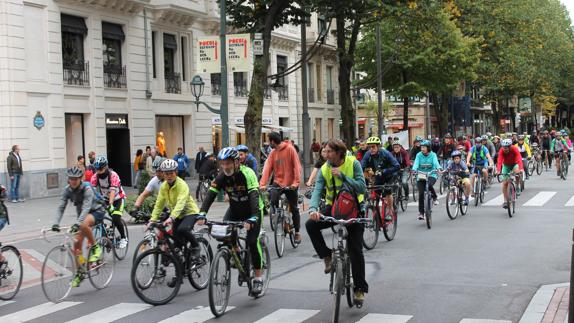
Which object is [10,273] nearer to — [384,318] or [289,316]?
[289,316]

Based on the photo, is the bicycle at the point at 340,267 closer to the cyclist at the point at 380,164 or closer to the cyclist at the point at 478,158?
the cyclist at the point at 380,164

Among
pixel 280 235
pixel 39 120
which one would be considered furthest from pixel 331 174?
pixel 39 120

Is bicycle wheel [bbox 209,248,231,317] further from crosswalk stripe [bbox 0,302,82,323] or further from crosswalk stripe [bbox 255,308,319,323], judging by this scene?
crosswalk stripe [bbox 0,302,82,323]

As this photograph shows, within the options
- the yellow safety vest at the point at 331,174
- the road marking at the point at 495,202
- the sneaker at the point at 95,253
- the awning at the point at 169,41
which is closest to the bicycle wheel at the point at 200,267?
the sneaker at the point at 95,253

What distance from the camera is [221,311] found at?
798 centimetres

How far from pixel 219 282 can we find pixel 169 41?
86.4 feet

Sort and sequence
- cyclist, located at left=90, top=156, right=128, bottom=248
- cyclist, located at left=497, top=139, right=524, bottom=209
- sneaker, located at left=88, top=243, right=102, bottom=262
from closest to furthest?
1. sneaker, located at left=88, top=243, right=102, bottom=262
2. cyclist, located at left=90, top=156, right=128, bottom=248
3. cyclist, located at left=497, top=139, right=524, bottom=209

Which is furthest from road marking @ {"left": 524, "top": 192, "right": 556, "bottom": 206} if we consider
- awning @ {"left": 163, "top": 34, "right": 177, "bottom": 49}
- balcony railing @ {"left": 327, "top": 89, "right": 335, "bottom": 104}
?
balcony railing @ {"left": 327, "top": 89, "right": 335, "bottom": 104}

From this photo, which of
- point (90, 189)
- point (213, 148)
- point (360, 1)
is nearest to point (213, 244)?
Result: point (90, 189)

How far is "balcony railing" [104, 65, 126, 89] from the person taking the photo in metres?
28.7

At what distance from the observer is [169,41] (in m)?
33.0

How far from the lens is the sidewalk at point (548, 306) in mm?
7332

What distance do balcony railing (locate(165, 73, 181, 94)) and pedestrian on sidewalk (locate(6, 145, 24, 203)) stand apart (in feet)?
33.9

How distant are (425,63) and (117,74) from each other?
16026 mm
